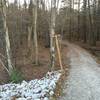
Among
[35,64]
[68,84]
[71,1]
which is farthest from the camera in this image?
[71,1]

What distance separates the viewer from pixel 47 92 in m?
9.27

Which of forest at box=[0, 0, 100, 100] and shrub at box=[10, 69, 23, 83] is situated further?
shrub at box=[10, 69, 23, 83]

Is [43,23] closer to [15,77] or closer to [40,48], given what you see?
[40,48]

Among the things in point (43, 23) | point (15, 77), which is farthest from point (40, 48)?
point (15, 77)

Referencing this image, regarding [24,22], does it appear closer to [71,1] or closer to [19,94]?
[19,94]

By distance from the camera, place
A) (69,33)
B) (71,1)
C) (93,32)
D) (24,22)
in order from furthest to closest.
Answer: (69,33) < (71,1) < (93,32) < (24,22)

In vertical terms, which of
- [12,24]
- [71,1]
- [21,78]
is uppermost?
[71,1]

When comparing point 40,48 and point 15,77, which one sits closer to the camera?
point 15,77

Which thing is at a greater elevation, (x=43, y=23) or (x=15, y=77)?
(x=43, y=23)

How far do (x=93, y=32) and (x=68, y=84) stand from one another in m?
30.6

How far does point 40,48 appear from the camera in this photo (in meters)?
35.0

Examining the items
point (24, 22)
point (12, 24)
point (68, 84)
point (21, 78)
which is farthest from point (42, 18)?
point (68, 84)

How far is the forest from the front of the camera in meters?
11.9

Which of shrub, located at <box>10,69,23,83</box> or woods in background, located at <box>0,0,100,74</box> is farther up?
woods in background, located at <box>0,0,100,74</box>
